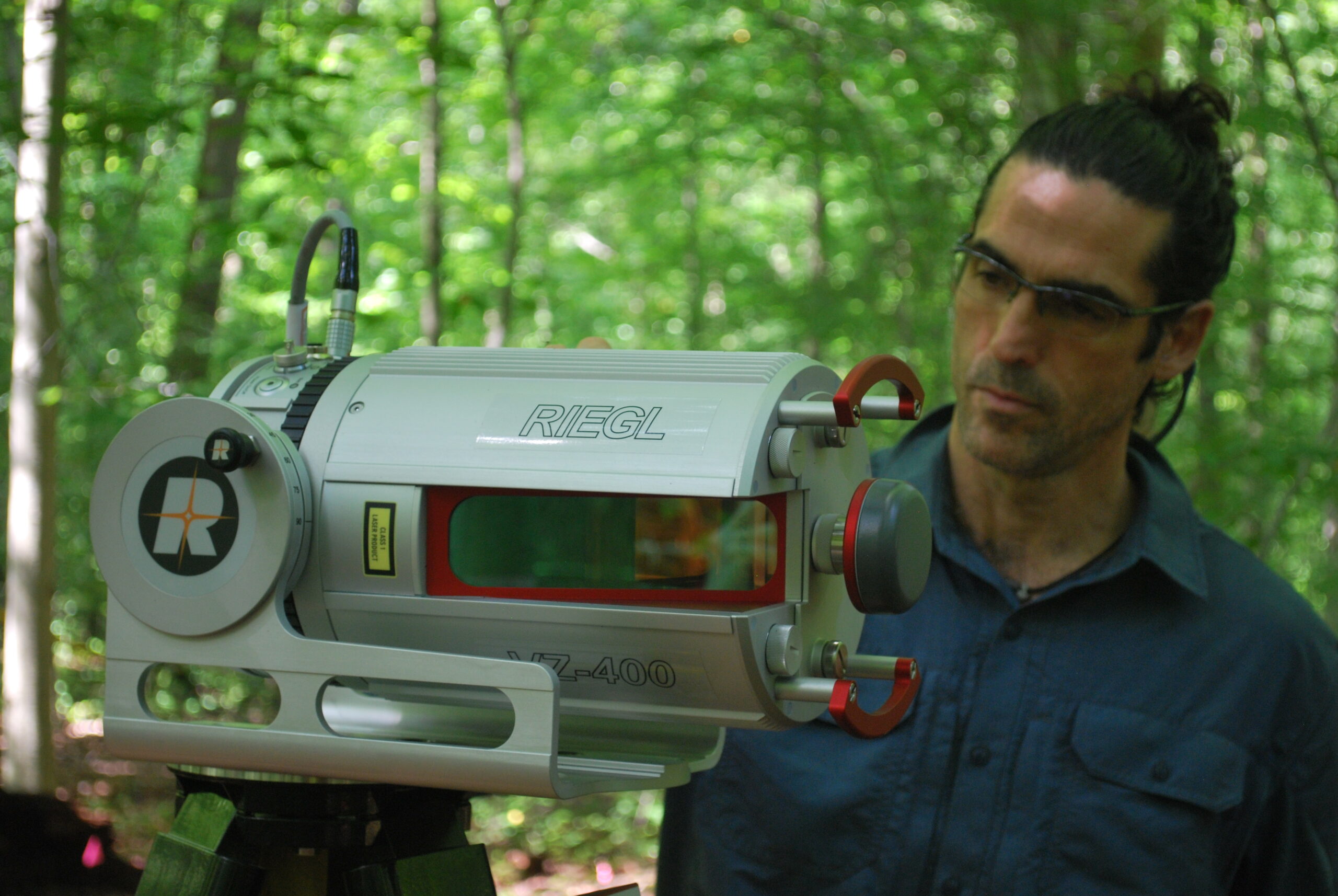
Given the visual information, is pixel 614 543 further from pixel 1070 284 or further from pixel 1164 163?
pixel 1164 163

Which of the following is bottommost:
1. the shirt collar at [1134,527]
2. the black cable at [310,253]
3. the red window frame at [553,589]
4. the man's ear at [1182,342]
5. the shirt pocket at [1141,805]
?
the shirt pocket at [1141,805]

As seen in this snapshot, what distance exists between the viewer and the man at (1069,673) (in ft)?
4.71

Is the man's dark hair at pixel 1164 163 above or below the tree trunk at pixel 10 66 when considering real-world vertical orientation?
below

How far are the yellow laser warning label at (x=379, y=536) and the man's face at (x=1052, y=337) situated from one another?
887 millimetres

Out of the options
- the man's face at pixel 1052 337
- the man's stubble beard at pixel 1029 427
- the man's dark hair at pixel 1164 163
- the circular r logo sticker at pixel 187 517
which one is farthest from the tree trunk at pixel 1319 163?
the circular r logo sticker at pixel 187 517

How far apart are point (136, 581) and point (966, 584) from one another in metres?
1.11

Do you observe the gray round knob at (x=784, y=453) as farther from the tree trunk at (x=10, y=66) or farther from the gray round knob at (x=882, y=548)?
the tree trunk at (x=10, y=66)

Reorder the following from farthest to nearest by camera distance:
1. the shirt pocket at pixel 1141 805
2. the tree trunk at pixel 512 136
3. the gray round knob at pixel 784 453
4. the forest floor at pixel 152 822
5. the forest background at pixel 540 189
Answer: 1. the forest floor at pixel 152 822
2. the tree trunk at pixel 512 136
3. the forest background at pixel 540 189
4. the shirt pocket at pixel 1141 805
5. the gray round knob at pixel 784 453

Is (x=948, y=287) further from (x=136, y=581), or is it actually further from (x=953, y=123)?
(x=136, y=581)

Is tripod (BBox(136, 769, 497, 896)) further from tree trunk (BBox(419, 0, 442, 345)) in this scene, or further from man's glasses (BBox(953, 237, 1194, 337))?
tree trunk (BBox(419, 0, 442, 345))

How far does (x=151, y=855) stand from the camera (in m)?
0.94

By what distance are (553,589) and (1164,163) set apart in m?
1.14

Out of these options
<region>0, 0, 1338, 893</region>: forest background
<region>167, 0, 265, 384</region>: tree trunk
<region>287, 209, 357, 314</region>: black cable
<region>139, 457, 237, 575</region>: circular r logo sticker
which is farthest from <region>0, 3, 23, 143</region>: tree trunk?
<region>139, 457, 237, 575</region>: circular r logo sticker

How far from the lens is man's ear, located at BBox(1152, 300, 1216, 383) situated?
1594 mm
